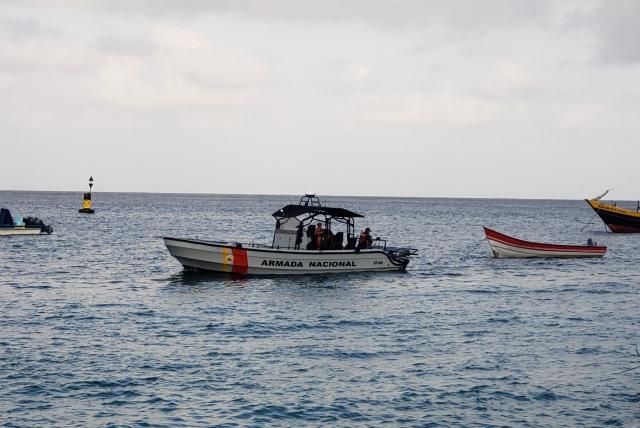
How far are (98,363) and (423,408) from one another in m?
9.95

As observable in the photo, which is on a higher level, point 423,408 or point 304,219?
point 304,219

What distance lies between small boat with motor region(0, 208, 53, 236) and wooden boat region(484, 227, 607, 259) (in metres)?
45.1

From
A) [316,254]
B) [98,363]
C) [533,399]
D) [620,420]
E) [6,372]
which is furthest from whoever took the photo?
[316,254]

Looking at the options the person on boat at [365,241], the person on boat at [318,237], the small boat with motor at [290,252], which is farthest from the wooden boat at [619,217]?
the person on boat at [318,237]

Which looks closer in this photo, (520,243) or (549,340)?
(549,340)

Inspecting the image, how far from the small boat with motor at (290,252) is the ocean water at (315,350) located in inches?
27.0

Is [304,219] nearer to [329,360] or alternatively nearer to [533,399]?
[329,360]

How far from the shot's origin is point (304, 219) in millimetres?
39844

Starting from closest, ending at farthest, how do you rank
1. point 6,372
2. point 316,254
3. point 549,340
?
1. point 6,372
2. point 549,340
3. point 316,254

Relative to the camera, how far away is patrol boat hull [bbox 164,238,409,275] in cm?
3806

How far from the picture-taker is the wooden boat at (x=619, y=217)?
9050 centimetres

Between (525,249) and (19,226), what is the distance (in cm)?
4809

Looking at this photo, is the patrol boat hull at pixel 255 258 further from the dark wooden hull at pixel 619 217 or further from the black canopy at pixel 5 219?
the dark wooden hull at pixel 619 217

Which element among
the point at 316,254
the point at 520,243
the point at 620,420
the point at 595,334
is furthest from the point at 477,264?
the point at 620,420
